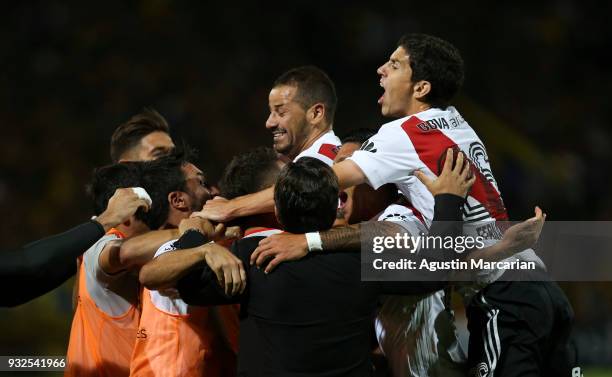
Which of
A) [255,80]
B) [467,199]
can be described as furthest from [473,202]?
[255,80]

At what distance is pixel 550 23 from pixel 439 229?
1270cm

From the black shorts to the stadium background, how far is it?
28.4 ft

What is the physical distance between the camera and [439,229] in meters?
4.73

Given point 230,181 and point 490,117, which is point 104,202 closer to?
point 230,181

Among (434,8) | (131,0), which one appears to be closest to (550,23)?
(434,8)

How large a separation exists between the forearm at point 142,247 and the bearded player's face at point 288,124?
1131 millimetres

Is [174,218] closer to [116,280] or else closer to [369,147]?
[116,280]

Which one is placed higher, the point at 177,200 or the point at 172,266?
the point at 177,200

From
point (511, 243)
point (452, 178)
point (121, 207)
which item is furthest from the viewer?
point (511, 243)

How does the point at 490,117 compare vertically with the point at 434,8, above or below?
below

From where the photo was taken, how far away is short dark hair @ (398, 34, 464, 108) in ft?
17.3

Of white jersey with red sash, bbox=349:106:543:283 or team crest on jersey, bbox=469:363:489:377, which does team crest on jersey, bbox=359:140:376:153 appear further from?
team crest on jersey, bbox=469:363:489:377

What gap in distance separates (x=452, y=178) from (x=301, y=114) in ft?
5.03

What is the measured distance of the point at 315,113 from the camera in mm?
6129
